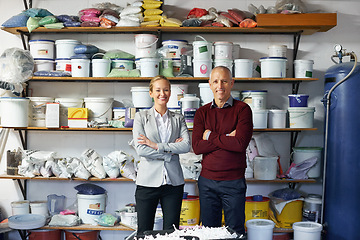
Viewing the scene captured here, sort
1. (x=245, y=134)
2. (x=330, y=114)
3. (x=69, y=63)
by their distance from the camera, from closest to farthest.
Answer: (x=245, y=134) < (x=330, y=114) < (x=69, y=63)

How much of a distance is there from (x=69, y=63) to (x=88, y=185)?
125 centimetres

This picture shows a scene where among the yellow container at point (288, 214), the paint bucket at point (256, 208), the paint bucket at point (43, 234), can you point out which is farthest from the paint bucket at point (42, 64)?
the yellow container at point (288, 214)

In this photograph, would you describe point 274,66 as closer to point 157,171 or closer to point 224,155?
point 224,155

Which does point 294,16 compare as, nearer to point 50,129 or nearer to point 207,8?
point 207,8

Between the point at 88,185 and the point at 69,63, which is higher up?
the point at 69,63

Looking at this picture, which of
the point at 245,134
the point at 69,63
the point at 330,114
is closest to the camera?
the point at 245,134

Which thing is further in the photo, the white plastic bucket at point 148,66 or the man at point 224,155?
the white plastic bucket at point 148,66

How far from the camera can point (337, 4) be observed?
4.57m

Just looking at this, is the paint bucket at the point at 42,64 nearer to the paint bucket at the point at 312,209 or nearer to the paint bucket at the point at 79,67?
the paint bucket at the point at 79,67

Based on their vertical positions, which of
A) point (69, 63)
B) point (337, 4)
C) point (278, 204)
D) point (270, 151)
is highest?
point (337, 4)

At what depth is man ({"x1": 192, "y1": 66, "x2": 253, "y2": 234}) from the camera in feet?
10.1

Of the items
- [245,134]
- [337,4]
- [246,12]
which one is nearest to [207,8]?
[246,12]

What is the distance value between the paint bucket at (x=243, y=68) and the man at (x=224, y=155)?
3.37 ft

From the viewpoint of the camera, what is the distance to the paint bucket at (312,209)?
166 inches
